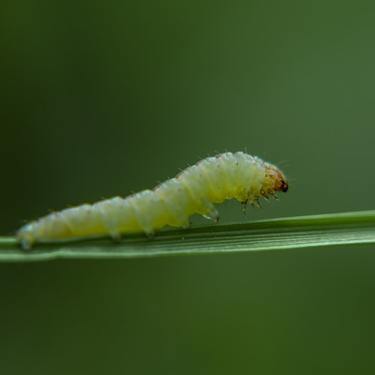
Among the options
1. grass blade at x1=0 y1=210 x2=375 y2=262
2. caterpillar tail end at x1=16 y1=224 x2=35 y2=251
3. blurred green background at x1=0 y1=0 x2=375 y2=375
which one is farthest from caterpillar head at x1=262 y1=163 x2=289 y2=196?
blurred green background at x1=0 y1=0 x2=375 y2=375

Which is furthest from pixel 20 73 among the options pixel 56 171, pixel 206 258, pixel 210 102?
pixel 206 258

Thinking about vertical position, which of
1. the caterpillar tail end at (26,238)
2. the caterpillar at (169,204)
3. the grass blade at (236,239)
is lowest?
the grass blade at (236,239)

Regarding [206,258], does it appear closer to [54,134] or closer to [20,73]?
[54,134]

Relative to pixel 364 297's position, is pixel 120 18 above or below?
above

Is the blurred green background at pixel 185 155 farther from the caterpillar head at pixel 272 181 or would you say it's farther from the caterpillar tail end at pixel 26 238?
the caterpillar tail end at pixel 26 238

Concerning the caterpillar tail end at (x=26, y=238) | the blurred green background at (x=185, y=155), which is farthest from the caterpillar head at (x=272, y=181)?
the blurred green background at (x=185, y=155)

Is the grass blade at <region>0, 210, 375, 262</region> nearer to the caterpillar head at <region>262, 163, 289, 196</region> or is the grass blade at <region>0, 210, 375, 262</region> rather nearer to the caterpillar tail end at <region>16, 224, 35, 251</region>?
the caterpillar tail end at <region>16, 224, 35, 251</region>
